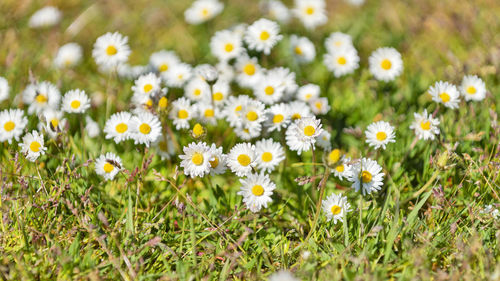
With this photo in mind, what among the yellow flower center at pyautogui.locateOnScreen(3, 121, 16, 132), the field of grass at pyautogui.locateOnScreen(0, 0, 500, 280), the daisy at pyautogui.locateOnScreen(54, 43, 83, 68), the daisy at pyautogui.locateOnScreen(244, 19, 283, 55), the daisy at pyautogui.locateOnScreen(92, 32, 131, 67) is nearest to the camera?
the field of grass at pyautogui.locateOnScreen(0, 0, 500, 280)

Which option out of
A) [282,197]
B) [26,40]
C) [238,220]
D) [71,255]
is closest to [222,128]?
[282,197]

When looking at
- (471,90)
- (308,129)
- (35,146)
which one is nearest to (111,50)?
(35,146)

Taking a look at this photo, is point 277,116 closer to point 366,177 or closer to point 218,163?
point 218,163

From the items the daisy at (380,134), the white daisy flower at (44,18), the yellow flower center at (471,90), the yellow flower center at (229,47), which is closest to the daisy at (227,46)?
the yellow flower center at (229,47)

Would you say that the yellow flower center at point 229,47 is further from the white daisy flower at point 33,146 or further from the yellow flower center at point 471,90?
the yellow flower center at point 471,90

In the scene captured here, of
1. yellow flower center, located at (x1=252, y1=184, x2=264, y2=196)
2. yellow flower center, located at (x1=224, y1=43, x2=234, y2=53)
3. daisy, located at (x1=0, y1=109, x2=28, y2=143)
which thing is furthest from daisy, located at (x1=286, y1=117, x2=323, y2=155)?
daisy, located at (x1=0, y1=109, x2=28, y2=143)

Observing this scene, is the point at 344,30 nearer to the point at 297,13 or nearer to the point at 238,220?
the point at 297,13

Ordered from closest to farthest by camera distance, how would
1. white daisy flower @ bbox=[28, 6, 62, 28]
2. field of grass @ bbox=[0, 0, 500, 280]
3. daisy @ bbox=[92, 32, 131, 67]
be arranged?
field of grass @ bbox=[0, 0, 500, 280], daisy @ bbox=[92, 32, 131, 67], white daisy flower @ bbox=[28, 6, 62, 28]

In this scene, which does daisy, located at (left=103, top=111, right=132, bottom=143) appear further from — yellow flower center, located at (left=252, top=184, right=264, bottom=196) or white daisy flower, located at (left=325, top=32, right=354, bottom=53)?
white daisy flower, located at (left=325, top=32, right=354, bottom=53)
